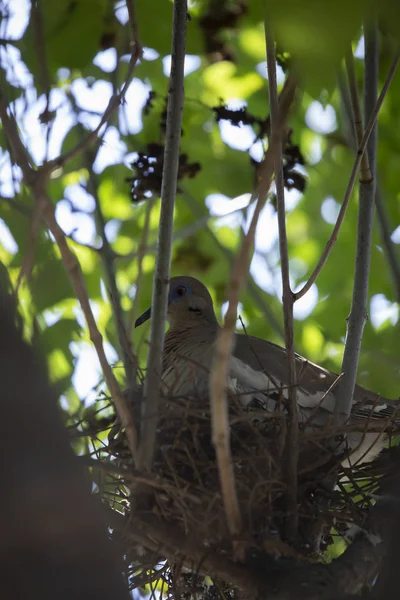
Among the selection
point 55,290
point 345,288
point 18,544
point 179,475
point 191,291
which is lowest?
point 18,544

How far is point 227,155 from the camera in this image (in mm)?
4715

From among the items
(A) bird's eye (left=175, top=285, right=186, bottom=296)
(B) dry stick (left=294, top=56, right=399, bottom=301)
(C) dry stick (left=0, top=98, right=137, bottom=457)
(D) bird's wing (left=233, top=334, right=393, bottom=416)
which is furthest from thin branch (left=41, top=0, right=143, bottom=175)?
(A) bird's eye (left=175, top=285, right=186, bottom=296)

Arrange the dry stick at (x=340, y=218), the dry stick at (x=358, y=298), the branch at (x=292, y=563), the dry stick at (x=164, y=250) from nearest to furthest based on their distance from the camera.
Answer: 1. the branch at (x=292, y=563)
2. the dry stick at (x=164, y=250)
3. the dry stick at (x=340, y=218)
4. the dry stick at (x=358, y=298)

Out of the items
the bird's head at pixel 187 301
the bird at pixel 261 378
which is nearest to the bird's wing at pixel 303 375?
the bird at pixel 261 378

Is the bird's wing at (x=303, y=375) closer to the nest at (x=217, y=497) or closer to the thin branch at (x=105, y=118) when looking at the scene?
the nest at (x=217, y=497)

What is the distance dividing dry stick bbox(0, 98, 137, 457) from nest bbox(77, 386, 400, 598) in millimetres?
213

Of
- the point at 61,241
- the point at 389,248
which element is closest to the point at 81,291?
the point at 61,241

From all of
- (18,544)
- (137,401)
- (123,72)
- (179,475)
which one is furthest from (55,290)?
(18,544)

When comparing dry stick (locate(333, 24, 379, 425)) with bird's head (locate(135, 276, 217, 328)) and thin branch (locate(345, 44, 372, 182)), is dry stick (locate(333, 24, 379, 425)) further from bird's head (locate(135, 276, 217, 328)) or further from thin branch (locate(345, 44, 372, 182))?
bird's head (locate(135, 276, 217, 328))

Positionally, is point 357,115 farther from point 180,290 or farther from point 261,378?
point 180,290

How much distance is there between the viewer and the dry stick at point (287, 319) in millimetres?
2186

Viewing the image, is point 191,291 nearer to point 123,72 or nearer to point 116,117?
point 116,117

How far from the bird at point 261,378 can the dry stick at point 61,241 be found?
51 cm

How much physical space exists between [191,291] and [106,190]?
1.21 metres
